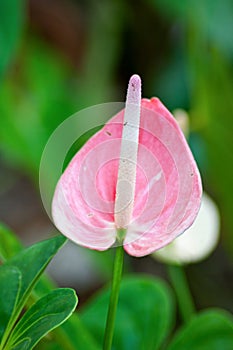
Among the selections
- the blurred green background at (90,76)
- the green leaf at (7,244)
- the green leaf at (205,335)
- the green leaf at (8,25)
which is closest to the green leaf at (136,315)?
the green leaf at (205,335)

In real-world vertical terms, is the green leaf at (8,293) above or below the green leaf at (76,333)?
above

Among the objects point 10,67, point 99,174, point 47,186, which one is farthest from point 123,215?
point 10,67

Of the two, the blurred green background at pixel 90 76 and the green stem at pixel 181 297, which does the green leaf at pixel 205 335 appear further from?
the blurred green background at pixel 90 76

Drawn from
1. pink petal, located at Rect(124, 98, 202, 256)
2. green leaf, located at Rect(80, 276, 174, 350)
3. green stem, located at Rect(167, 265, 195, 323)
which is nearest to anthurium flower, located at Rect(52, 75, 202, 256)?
pink petal, located at Rect(124, 98, 202, 256)

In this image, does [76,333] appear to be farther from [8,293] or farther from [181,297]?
[181,297]

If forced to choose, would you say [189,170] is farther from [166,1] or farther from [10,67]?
[10,67]
